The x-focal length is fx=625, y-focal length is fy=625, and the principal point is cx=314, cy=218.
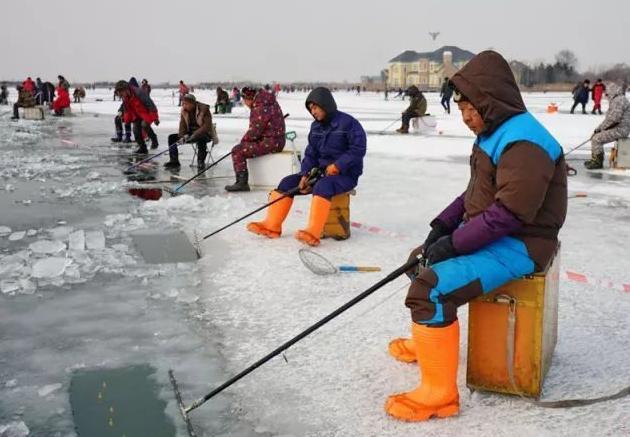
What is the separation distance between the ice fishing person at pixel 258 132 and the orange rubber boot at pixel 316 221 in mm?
3121

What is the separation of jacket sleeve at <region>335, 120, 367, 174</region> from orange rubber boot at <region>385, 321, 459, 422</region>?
330cm

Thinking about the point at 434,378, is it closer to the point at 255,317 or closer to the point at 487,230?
the point at 487,230

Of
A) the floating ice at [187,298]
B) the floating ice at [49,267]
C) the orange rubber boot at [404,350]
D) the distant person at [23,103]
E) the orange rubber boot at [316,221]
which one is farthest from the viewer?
the distant person at [23,103]

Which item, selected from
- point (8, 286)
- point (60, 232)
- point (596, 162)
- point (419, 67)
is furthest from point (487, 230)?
point (419, 67)

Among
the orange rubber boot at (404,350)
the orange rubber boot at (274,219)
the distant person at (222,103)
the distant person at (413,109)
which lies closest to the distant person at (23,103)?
the distant person at (222,103)

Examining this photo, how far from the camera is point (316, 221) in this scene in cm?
601

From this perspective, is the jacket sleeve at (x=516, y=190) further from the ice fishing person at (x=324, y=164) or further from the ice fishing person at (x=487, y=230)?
the ice fishing person at (x=324, y=164)

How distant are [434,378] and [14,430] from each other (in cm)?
195

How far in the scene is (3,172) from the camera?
1143 cm

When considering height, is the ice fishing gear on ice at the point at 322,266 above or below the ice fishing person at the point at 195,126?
below

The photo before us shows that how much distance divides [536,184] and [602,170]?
992 cm

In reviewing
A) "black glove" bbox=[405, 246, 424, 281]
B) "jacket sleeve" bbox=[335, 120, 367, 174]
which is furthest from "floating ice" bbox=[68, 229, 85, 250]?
"black glove" bbox=[405, 246, 424, 281]

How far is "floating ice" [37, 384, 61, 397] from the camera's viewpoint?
3184mm

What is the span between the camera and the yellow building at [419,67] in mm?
143375
